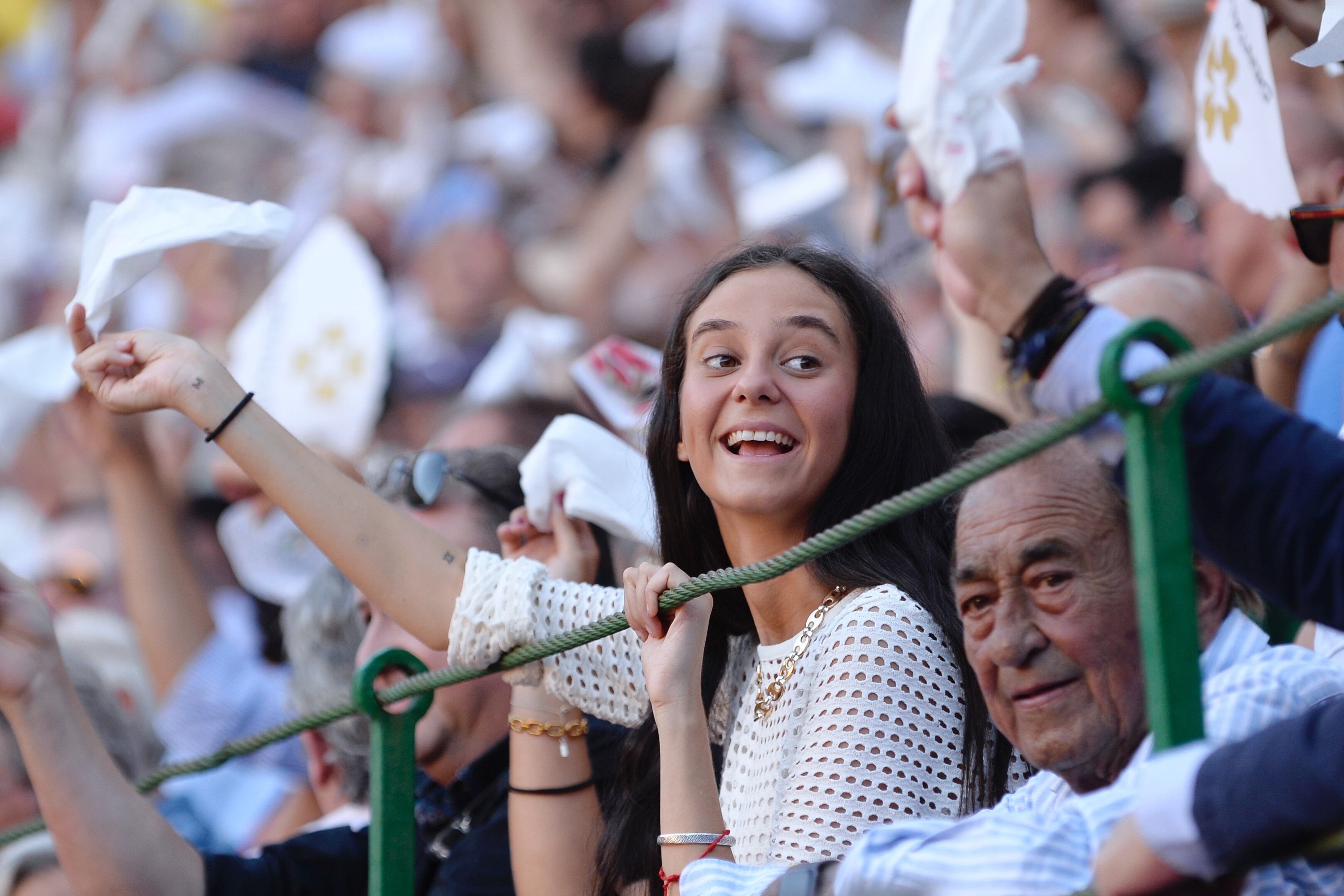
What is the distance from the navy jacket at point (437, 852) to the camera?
2510 millimetres

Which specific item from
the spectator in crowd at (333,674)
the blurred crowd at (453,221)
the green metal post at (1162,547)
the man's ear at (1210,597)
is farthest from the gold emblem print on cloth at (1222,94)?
the spectator in crowd at (333,674)

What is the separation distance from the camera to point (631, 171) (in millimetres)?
6309

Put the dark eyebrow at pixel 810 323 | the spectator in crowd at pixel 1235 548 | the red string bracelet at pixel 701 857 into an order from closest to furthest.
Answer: the spectator in crowd at pixel 1235 548, the red string bracelet at pixel 701 857, the dark eyebrow at pixel 810 323

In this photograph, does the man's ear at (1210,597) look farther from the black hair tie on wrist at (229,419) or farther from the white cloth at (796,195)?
the white cloth at (796,195)

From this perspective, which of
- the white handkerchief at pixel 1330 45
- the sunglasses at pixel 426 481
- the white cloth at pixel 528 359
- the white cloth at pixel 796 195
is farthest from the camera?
the white cloth at pixel 796 195

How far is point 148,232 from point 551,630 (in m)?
0.81

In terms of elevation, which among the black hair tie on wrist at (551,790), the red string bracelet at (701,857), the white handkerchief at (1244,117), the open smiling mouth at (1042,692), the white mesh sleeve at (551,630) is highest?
the white handkerchief at (1244,117)

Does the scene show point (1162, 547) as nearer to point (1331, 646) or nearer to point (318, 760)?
point (1331, 646)

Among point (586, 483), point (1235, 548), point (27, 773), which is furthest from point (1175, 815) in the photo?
point (27, 773)

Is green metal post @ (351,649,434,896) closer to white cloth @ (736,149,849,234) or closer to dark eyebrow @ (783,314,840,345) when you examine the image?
dark eyebrow @ (783,314,840,345)

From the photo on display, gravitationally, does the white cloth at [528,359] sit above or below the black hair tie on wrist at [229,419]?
above

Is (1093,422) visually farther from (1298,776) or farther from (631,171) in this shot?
(631,171)

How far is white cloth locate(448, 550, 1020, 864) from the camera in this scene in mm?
1896

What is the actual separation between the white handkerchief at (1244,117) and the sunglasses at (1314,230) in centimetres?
51
